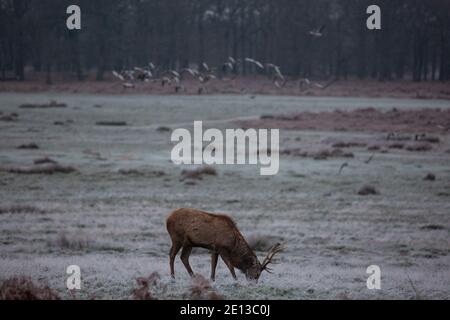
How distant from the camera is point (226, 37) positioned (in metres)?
88.2

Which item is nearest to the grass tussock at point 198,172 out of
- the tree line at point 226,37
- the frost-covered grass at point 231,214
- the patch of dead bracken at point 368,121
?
the frost-covered grass at point 231,214

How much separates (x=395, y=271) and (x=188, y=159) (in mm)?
16614

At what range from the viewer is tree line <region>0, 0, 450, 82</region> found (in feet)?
212

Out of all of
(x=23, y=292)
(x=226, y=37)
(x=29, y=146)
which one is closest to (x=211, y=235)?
(x=23, y=292)

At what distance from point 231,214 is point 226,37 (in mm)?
71940

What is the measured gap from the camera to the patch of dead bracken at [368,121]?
3862 cm

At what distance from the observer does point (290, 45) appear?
82125 millimetres

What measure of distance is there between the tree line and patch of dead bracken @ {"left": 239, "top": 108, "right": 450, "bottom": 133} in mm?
17803

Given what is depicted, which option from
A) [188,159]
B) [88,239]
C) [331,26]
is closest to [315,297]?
[88,239]

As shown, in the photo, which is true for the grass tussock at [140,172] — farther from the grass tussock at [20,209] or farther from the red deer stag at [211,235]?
the red deer stag at [211,235]

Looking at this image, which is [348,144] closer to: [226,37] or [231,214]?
[231,214]
